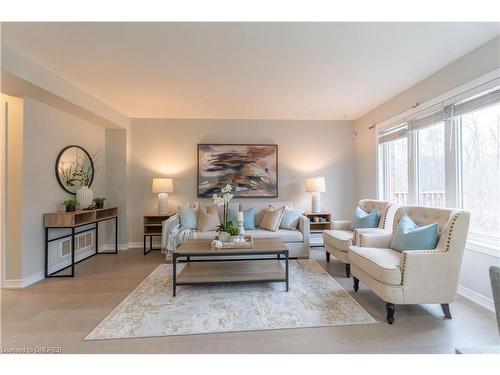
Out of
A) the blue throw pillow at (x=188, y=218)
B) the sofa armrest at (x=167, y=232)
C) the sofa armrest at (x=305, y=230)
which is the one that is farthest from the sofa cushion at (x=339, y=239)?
the sofa armrest at (x=167, y=232)

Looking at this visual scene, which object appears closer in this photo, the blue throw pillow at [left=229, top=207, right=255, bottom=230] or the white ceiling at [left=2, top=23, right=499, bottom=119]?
the white ceiling at [left=2, top=23, right=499, bottom=119]

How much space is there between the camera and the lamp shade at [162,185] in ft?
14.3

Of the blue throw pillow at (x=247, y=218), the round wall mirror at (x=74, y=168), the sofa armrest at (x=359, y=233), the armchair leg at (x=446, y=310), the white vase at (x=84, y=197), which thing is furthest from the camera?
the blue throw pillow at (x=247, y=218)

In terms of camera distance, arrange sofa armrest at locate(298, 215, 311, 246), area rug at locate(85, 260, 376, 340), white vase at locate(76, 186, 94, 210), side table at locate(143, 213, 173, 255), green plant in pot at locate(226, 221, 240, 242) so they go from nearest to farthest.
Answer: area rug at locate(85, 260, 376, 340) < green plant in pot at locate(226, 221, 240, 242) < white vase at locate(76, 186, 94, 210) < sofa armrest at locate(298, 215, 311, 246) < side table at locate(143, 213, 173, 255)

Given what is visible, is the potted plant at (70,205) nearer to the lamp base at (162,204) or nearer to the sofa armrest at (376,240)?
the lamp base at (162,204)

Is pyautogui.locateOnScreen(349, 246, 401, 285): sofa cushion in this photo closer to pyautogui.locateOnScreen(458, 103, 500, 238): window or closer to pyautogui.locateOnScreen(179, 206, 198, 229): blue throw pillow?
pyautogui.locateOnScreen(458, 103, 500, 238): window

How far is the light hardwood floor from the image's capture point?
1.73 meters

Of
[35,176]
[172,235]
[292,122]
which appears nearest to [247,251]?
[172,235]

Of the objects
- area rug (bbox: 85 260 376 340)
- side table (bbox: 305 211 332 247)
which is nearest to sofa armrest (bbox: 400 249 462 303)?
area rug (bbox: 85 260 376 340)

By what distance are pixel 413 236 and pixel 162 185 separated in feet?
12.5

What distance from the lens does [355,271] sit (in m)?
2.61

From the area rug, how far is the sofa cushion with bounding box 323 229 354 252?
50 centimetres

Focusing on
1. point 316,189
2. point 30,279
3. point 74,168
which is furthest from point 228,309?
point 74,168
